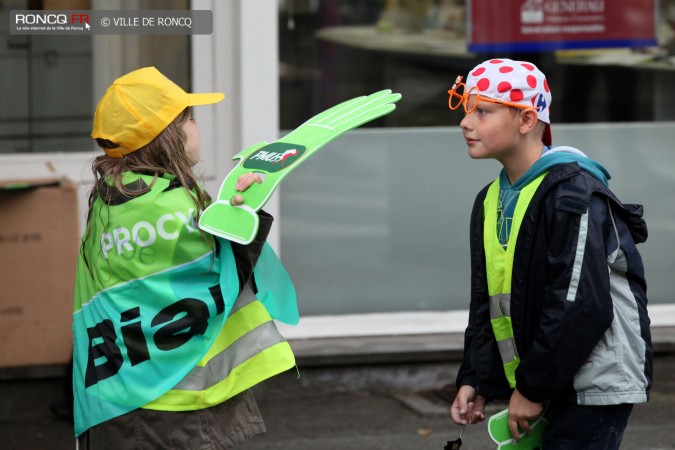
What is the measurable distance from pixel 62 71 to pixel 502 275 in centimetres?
350

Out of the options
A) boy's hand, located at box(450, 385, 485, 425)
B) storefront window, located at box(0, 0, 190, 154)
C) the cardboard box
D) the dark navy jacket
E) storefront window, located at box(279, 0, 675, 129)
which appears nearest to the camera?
the dark navy jacket

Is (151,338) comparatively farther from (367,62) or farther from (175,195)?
(367,62)

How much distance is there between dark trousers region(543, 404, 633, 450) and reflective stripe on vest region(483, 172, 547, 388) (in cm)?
18

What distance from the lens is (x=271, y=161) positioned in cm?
298

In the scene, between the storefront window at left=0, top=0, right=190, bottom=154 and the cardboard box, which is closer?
the cardboard box

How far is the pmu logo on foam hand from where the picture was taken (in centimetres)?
294

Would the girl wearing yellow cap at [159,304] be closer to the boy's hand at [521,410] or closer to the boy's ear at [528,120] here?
the boy's hand at [521,410]

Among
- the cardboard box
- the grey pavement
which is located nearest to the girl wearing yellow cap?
the grey pavement

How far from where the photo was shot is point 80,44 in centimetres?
588

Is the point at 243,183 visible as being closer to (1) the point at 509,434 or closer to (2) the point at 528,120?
(2) the point at 528,120

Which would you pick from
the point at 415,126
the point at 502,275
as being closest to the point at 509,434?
the point at 502,275

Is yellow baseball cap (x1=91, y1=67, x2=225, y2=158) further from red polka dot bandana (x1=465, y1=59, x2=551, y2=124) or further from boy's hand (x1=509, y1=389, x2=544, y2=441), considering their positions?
boy's hand (x1=509, y1=389, x2=544, y2=441)

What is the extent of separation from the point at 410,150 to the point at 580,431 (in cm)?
346

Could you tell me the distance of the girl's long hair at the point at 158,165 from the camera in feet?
10.1
